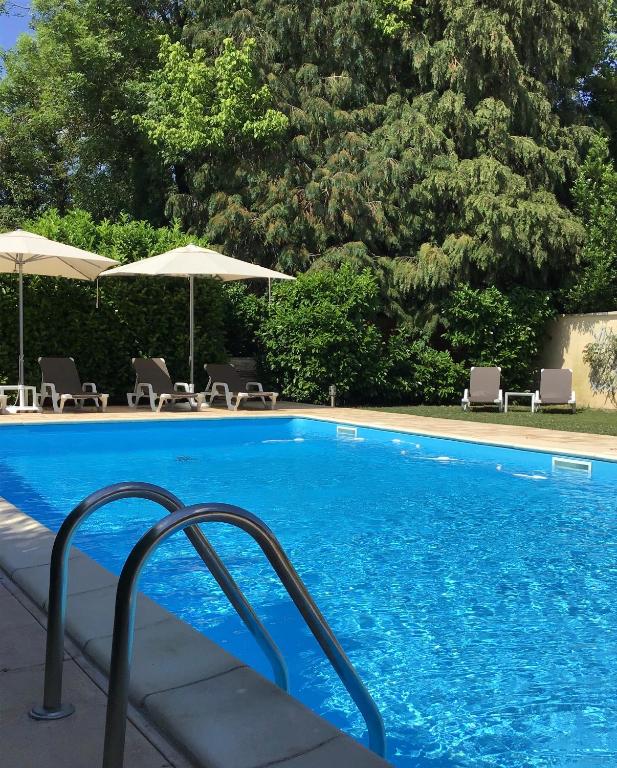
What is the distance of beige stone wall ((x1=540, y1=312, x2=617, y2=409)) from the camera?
58.1ft

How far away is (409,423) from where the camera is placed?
12641mm

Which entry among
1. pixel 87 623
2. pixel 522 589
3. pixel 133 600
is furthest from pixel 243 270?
pixel 133 600

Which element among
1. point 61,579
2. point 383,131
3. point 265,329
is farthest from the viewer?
point 383,131

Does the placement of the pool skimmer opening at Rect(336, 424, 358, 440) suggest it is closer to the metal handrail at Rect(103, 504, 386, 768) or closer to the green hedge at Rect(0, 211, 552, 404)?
the green hedge at Rect(0, 211, 552, 404)

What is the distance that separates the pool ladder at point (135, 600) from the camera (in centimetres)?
201

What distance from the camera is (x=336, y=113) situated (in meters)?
19.0

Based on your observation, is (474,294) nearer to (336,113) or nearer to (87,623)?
(336,113)

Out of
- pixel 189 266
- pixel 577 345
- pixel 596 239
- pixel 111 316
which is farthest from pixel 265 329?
pixel 596 239

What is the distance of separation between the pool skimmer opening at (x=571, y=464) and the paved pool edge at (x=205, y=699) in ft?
21.7

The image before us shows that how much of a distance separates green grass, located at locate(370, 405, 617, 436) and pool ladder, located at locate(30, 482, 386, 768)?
1015 centimetres

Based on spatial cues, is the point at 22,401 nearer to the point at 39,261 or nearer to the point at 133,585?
the point at 39,261

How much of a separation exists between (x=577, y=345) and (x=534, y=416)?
4.36 meters

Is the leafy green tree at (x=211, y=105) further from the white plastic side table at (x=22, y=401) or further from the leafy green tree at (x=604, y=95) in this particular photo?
the leafy green tree at (x=604, y=95)

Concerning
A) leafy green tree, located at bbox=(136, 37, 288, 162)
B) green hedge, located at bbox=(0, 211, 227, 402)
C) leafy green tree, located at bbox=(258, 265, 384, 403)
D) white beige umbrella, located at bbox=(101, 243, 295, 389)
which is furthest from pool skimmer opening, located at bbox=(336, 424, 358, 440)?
leafy green tree, located at bbox=(136, 37, 288, 162)
